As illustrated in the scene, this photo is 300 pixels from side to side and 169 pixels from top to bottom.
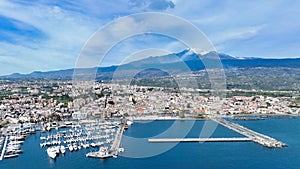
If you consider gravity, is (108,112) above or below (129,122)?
above

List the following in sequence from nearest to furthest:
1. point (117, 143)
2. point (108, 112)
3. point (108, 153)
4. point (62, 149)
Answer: point (108, 153) < point (62, 149) < point (117, 143) < point (108, 112)

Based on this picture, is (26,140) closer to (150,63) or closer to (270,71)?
(150,63)

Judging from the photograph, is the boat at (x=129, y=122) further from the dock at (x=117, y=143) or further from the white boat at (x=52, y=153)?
the white boat at (x=52, y=153)

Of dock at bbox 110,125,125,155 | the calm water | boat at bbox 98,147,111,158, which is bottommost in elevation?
the calm water

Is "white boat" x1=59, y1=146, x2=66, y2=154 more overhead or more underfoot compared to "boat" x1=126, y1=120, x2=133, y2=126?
more underfoot

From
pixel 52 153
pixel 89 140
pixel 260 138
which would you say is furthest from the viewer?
pixel 260 138

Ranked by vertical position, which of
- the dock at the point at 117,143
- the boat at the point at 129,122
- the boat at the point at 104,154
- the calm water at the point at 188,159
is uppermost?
the boat at the point at 129,122

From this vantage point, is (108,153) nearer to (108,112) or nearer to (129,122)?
(129,122)

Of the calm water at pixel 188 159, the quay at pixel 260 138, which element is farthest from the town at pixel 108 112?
the calm water at pixel 188 159

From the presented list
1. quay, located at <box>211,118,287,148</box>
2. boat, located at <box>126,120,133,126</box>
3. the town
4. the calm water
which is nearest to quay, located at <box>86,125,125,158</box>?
the town

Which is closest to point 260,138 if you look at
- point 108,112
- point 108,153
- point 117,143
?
point 117,143

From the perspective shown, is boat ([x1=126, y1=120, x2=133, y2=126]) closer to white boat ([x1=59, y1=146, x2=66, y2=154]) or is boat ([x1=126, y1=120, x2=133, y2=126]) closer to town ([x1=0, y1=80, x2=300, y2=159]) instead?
town ([x1=0, y1=80, x2=300, y2=159])
